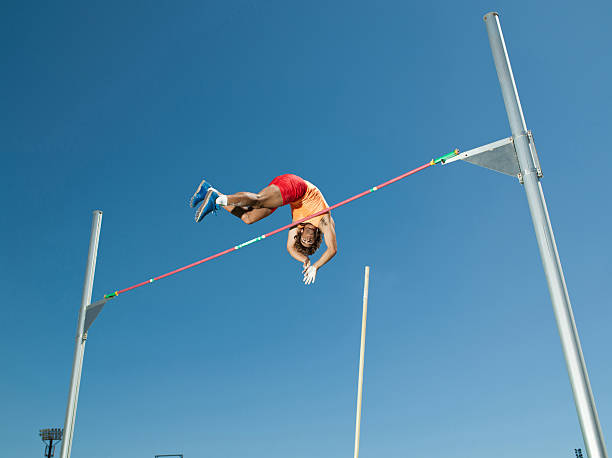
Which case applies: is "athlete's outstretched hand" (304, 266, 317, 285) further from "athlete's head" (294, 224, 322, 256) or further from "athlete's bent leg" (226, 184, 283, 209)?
"athlete's bent leg" (226, 184, 283, 209)

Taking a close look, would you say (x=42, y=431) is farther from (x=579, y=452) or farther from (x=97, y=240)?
(x=579, y=452)

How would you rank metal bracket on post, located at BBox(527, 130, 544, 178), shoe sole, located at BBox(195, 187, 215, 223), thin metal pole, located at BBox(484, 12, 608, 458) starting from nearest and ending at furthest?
thin metal pole, located at BBox(484, 12, 608, 458) → metal bracket on post, located at BBox(527, 130, 544, 178) → shoe sole, located at BBox(195, 187, 215, 223)

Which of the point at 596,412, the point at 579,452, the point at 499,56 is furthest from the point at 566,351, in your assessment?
the point at 579,452

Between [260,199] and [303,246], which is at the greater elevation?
[260,199]

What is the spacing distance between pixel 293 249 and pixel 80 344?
10.5ft

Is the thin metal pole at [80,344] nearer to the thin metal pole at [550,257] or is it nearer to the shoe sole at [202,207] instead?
the shoe sole at [202,207]

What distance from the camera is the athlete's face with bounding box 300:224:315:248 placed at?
6.70 meters

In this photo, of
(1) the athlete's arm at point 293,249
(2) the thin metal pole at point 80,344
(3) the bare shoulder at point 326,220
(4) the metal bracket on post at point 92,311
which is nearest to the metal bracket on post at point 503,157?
(3) the bare shoulder at point 326,220

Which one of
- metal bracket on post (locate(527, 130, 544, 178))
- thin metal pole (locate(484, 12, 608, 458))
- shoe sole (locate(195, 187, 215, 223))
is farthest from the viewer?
shoe sole (locate(195, 187, 215, 223))

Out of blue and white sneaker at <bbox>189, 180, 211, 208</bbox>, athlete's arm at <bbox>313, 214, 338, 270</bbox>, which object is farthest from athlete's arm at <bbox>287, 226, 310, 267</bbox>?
blue and white sneaker at <bbox>189, 180, 211, 208</bbox>

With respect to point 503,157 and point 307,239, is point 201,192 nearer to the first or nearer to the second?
point 307,239

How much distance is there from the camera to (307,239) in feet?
22.0

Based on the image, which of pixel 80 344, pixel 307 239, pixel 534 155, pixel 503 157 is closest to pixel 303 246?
pixel 307 239

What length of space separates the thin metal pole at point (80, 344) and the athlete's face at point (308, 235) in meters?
3.23
